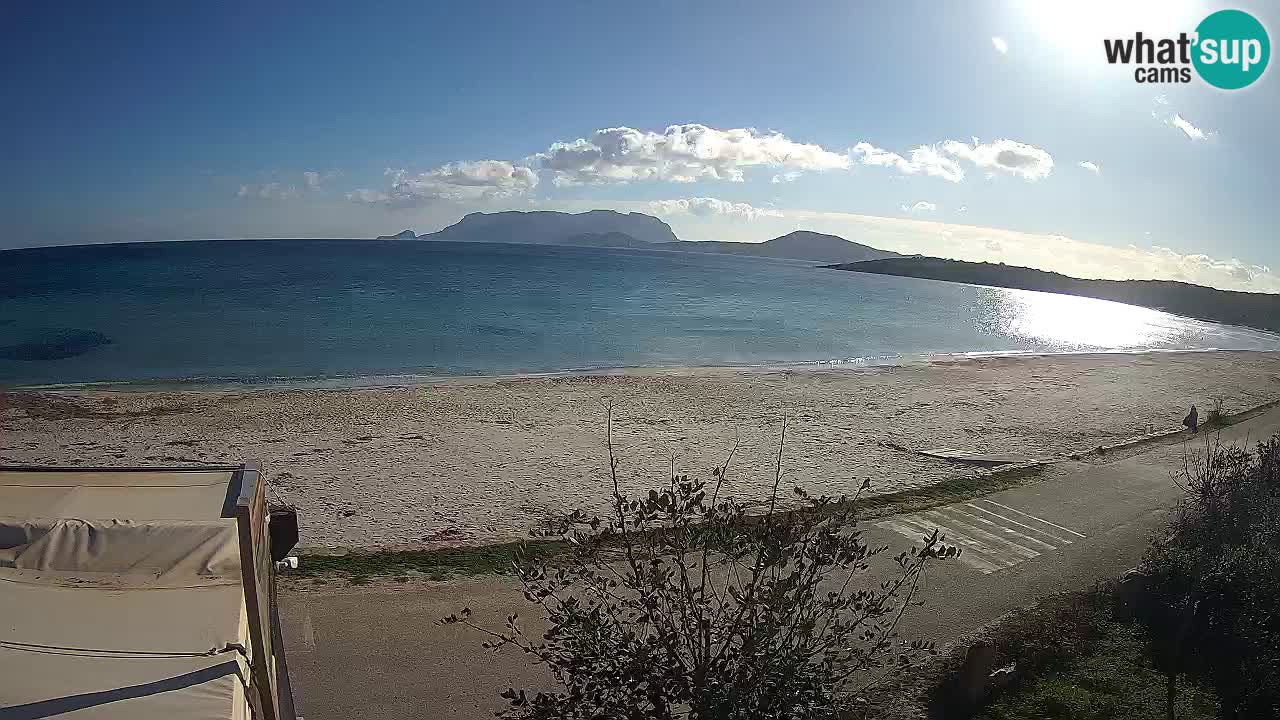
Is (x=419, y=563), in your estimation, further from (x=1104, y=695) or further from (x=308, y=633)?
(x=1104, y=695)

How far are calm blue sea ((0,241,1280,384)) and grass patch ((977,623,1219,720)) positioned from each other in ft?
80.0

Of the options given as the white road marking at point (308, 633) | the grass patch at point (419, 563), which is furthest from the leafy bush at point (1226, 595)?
the white road marking at point (308, 633)

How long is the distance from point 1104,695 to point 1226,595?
1640 mm

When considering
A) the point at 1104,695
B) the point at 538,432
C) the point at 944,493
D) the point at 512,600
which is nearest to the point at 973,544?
the point at 944,493

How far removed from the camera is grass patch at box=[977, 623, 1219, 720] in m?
5.83

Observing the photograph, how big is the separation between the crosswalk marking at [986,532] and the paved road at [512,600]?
0.02 meters

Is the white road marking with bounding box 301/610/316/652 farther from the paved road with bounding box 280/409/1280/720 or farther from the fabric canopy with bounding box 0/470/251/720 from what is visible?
the fabric canopy with bounding box 0/470/251/720

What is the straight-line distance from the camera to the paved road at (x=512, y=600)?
21.0 ft

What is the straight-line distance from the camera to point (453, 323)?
4469cm

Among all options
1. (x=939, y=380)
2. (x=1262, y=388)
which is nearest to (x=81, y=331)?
(x=939, y=380)

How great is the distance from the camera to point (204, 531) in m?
4.26

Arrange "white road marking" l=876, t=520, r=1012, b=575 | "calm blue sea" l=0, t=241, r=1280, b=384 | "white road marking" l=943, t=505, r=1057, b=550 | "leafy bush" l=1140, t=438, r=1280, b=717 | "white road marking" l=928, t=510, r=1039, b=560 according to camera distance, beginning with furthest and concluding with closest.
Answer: "calm blue sea" l=0, t=241, r=1280, b=384 < "white road marking" l=943, t=505, r=1057, b=550 < "white road marking" l=928, t=510, r=1039, b=560 < "white road marking" l=876, t=520, r=1012, b=575 < "leafy bush" l=1140, t=438, r=1280, b=717

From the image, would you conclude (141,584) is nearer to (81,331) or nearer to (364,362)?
(364,362)

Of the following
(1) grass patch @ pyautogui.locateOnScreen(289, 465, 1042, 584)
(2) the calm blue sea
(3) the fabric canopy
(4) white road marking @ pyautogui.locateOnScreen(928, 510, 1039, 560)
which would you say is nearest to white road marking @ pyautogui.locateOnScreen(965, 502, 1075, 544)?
(4) white road marking @ pyautogui.locateOnScreen(928, 510, 1039, 560)
